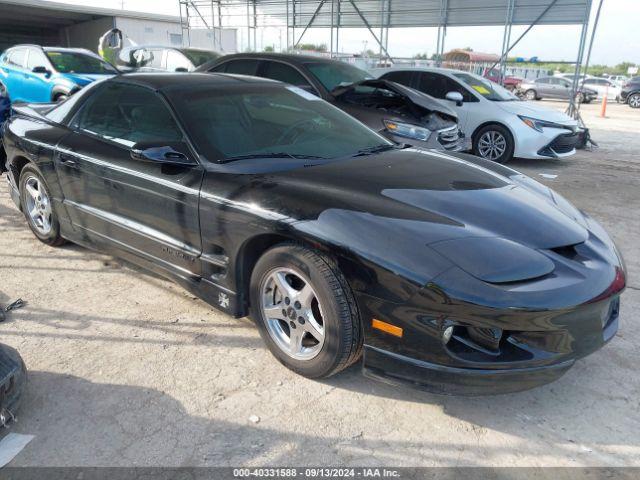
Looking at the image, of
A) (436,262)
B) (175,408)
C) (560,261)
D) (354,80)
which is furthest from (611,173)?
(175,408)

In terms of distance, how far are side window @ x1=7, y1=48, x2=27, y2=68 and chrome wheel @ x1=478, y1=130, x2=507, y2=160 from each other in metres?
9.12

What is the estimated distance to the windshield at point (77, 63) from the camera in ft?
32.9

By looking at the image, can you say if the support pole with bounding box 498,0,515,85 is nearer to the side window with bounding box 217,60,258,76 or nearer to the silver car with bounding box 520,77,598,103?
the side window with bounding box 217,60,258,76

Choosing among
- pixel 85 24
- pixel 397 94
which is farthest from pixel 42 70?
pixel 85 24

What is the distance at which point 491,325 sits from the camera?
2137 mm

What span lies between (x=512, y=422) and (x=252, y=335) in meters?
1.50

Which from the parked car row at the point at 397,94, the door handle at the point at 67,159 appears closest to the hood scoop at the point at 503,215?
the door handle at the point at 67,159

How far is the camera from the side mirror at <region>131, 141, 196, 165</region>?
9.40 feet

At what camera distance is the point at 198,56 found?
37.6 feet

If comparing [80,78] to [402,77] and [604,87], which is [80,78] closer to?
[402,77]

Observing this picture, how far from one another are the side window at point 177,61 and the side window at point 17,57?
2.85 metres

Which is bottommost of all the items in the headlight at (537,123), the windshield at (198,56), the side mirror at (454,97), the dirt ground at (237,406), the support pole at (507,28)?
the dirt ground at (237,406)

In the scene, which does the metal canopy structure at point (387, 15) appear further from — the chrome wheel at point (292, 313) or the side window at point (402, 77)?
the chrome wheel at point (292, 313)

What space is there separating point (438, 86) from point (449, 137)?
253 cm
